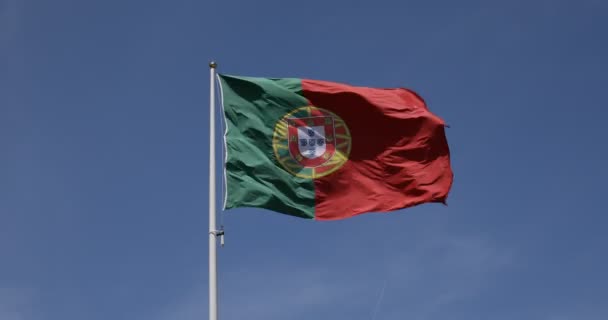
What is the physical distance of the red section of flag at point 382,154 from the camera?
23984 millimetres

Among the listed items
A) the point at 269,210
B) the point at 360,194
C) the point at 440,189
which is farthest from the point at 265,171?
the point at 440,189

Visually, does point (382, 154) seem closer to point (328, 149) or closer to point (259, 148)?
point (328, 149)

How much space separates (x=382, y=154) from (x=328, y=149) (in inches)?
59.1

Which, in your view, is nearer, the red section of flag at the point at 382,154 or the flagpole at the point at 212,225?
the flagpole at the point at 212,225

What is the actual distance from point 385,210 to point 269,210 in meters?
3.21

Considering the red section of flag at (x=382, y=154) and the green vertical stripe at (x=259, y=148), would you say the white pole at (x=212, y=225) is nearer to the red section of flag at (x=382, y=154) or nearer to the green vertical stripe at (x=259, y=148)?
the green vertical stripe at (x=259, y=148)

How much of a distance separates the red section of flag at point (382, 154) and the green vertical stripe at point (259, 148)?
0.57 m

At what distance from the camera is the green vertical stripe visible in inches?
885

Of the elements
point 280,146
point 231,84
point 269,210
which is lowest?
point 269,210

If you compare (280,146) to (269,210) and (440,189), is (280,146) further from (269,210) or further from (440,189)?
(440,189)

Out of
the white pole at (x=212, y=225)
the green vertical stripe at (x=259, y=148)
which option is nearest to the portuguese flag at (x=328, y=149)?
the green vertical stripe at (x=259, y=148)

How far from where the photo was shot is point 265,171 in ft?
75.5

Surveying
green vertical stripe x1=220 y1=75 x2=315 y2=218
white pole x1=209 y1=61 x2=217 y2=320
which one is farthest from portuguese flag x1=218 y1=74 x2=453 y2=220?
white pole x1=209 y1=61 x2=217 y2=320

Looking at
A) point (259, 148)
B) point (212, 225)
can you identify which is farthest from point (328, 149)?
point (212, 225)
